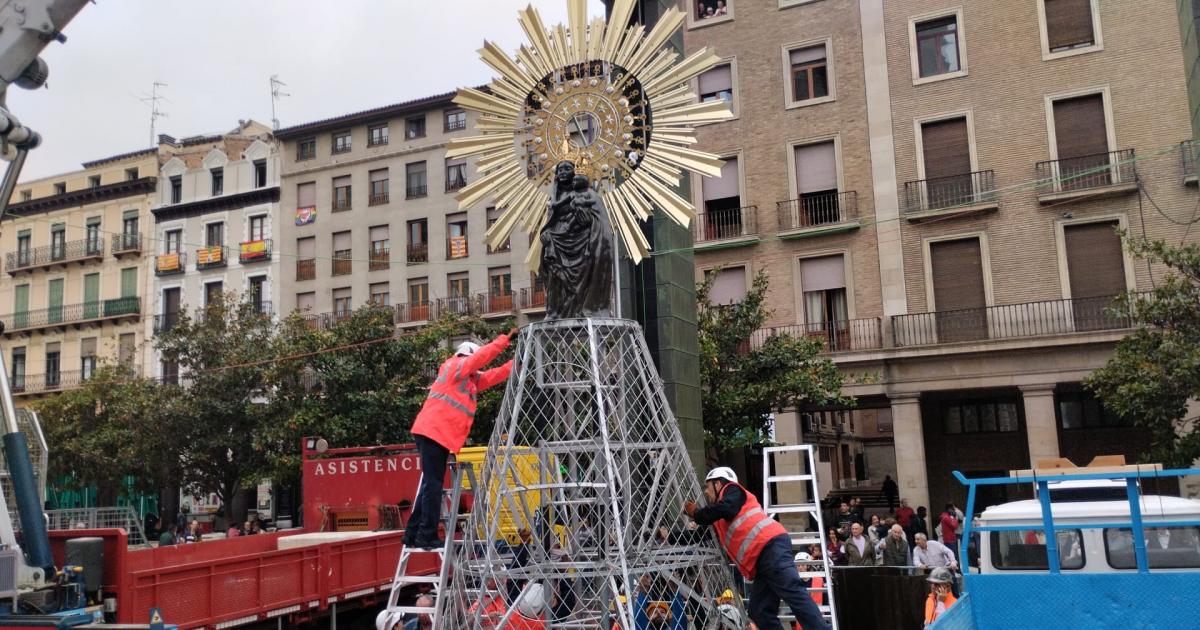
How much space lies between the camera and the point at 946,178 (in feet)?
91.4

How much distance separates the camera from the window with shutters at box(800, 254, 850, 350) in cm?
2873

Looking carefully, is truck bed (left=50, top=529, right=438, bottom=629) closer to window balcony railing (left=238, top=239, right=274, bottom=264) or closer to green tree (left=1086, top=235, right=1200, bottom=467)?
green tree (left=1086, top=235, right=1200, bottom=467)

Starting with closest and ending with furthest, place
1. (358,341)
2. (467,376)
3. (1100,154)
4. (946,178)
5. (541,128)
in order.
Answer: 1. (467,376)
2. (541,128)
3. (1100,154)
4. (946,178)
5. (358,341)

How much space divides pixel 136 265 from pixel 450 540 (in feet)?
143

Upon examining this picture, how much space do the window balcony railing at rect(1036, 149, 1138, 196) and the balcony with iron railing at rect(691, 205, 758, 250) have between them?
7.83 metres

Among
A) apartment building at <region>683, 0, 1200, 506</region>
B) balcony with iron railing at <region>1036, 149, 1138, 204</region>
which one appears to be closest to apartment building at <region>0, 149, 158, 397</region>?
apartment building at <region>683, 0, 1200, 506</region>

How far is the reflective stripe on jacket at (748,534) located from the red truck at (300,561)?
5895 mm

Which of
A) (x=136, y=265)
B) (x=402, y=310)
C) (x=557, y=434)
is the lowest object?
(x=557, y=434)

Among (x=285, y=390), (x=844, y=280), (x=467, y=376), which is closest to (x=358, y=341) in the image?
(x=285, y=390)

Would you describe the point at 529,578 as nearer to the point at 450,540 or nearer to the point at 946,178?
the point at 450,540

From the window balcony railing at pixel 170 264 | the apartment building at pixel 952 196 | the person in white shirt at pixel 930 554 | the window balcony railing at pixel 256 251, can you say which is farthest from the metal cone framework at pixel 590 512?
the window balcony railing at pixel 170 264

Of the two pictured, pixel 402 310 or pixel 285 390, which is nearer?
pixel 285 390

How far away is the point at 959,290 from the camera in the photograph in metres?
27.5

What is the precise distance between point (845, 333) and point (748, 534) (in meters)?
21.5
